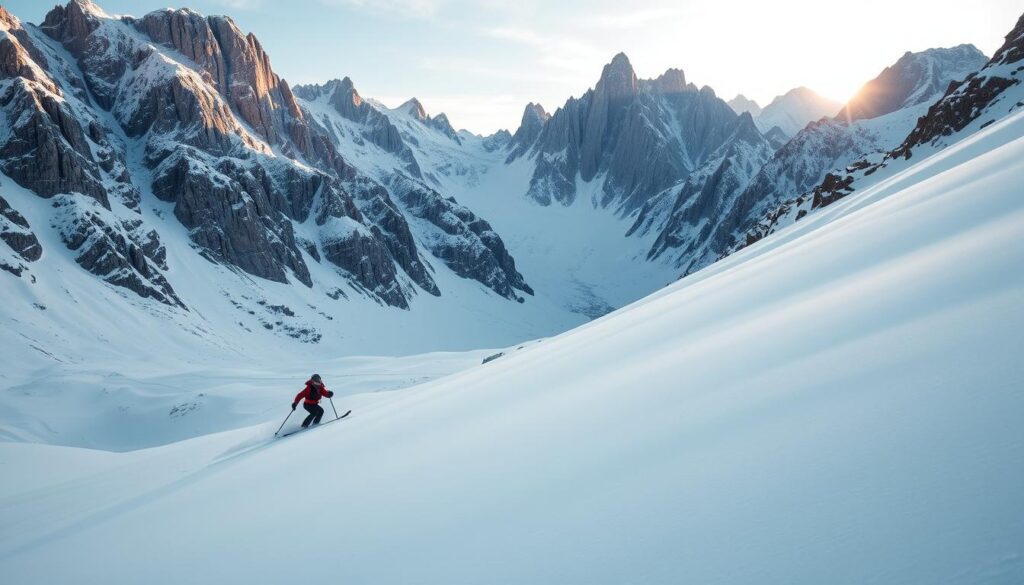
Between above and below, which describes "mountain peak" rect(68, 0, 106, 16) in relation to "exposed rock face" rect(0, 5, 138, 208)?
above

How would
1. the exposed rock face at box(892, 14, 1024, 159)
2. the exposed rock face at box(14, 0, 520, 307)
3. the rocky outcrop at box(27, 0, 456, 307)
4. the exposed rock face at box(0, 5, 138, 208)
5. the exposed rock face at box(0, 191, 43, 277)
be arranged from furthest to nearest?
the rocky outcrop at box(27, 0, 456, 307) < the exposed rock face at box(14, 0, 520, 307) < the exposed rock face at box(0, 5, 138, 208) < the exposed rock face at box(0, 191, 43, 277) < the exposed rock face at box(892, 14, 1024, 159)

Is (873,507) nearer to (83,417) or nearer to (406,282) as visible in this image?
(83,417)

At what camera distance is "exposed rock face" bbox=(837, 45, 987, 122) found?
130 metres

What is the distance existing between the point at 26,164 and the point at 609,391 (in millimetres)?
79077

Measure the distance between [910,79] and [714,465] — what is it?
176 metres

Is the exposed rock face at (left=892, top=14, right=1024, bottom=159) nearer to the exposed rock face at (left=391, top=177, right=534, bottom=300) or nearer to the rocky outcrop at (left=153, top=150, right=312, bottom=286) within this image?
the rocky outcrop at (left=153, top=150, right=312, bottom=286)

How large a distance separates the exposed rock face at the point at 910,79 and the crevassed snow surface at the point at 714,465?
155 metres

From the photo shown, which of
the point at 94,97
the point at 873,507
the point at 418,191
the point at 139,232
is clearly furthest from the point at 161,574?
the point at 418,191

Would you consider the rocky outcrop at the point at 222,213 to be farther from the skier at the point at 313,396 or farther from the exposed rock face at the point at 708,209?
the exposed rock face at the point at 708,209

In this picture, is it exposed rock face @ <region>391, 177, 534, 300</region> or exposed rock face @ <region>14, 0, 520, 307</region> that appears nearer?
exposed rock face @ <region>14, 0, 520, 307</region>

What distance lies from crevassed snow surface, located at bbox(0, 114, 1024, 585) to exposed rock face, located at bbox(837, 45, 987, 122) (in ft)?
508

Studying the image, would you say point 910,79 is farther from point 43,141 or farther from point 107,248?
point 43,141

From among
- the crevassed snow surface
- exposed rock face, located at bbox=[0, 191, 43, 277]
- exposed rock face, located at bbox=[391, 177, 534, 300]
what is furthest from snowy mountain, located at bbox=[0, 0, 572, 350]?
the crevassed snow surface

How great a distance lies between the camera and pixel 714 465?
294 centimetres
